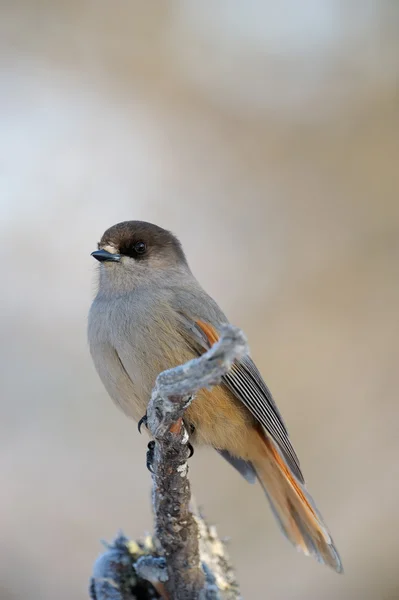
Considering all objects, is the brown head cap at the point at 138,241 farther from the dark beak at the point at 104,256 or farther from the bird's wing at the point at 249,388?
the bird's wing at the point at 249,388

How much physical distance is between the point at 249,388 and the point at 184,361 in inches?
13.9

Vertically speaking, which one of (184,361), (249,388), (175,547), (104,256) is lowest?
(175,547)

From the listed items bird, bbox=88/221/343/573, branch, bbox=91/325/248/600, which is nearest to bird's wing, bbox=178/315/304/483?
bird, bbox=88/221/343/573

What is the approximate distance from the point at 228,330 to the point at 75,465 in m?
4.02

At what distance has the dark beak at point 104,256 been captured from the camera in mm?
3438

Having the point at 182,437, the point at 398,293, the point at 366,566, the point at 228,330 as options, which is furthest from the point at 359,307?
the point at 228,330

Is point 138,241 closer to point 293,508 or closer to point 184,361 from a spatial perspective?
point 184,361

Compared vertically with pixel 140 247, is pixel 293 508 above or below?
below

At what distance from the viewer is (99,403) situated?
220 inches

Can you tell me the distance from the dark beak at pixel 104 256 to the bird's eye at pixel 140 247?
134 mm

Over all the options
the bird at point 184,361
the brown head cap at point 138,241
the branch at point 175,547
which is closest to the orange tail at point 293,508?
the bird at point 184,361

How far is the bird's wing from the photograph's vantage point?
314 cm

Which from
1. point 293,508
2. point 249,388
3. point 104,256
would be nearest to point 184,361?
point 249,388

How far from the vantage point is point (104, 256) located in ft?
11.3
